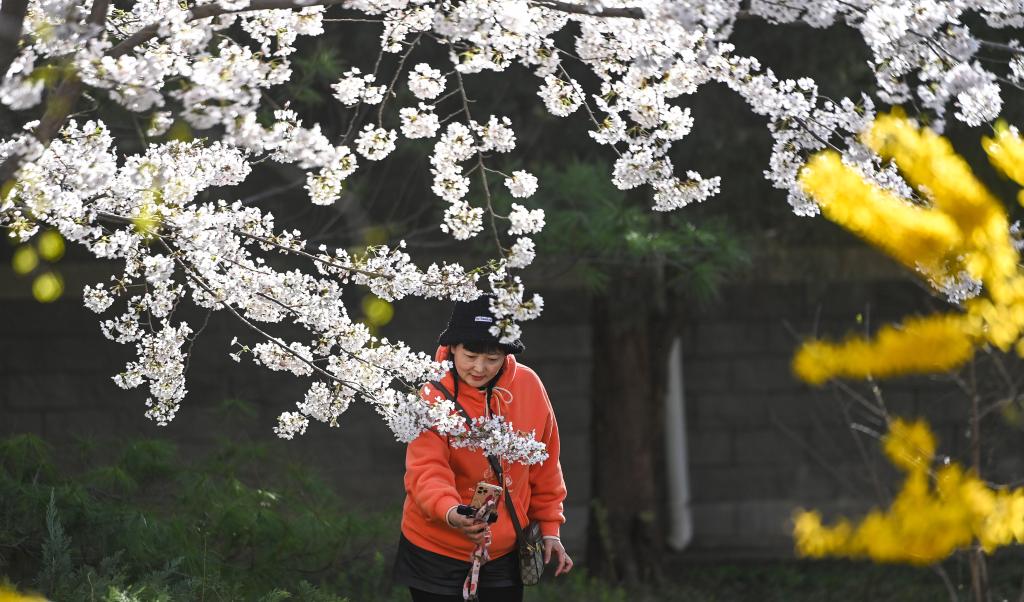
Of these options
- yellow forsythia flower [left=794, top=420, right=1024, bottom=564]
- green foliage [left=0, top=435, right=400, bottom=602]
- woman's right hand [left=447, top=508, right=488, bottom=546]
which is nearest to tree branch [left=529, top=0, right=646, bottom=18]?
woman's right hand [left=447, top=508, right=488, bottom=546]

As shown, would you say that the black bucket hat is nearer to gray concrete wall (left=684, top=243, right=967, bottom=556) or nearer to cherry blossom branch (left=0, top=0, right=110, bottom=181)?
cherry blossom branch (left=0, top=0, right=110, bottom=181)

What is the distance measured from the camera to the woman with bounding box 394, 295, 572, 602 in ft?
11.3

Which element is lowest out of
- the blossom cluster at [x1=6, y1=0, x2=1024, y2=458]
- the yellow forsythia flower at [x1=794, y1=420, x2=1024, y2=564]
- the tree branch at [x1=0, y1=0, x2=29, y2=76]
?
the yellow forsythia flower at [x1=794, y1=420, x2=1024, y2=564]

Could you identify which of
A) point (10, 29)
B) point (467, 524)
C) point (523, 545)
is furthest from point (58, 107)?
point (523, 545)

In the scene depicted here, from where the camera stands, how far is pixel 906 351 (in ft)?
18.5

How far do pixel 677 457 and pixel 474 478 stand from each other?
4761 mm

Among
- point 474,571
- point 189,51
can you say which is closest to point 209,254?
point 189,51

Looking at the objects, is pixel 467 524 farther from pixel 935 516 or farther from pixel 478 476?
pixel 935 516

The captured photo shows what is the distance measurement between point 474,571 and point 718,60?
1.44 m

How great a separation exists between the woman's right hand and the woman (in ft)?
0.23

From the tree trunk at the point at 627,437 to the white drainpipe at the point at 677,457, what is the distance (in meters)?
0.45

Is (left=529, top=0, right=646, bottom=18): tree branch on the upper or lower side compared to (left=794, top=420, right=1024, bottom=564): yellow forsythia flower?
upper

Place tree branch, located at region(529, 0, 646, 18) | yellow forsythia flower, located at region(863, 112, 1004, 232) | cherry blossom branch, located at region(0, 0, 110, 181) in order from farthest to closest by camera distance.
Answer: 1. yellow forsythia flower, located at region(863, 112, 1004, 232)
2. tree branch, located at region(529, 0, 646, 18)
3. cherry blossom branch, located at region(0, 0, 110, 181)

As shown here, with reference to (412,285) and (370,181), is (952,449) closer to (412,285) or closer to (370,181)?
(370,181)
